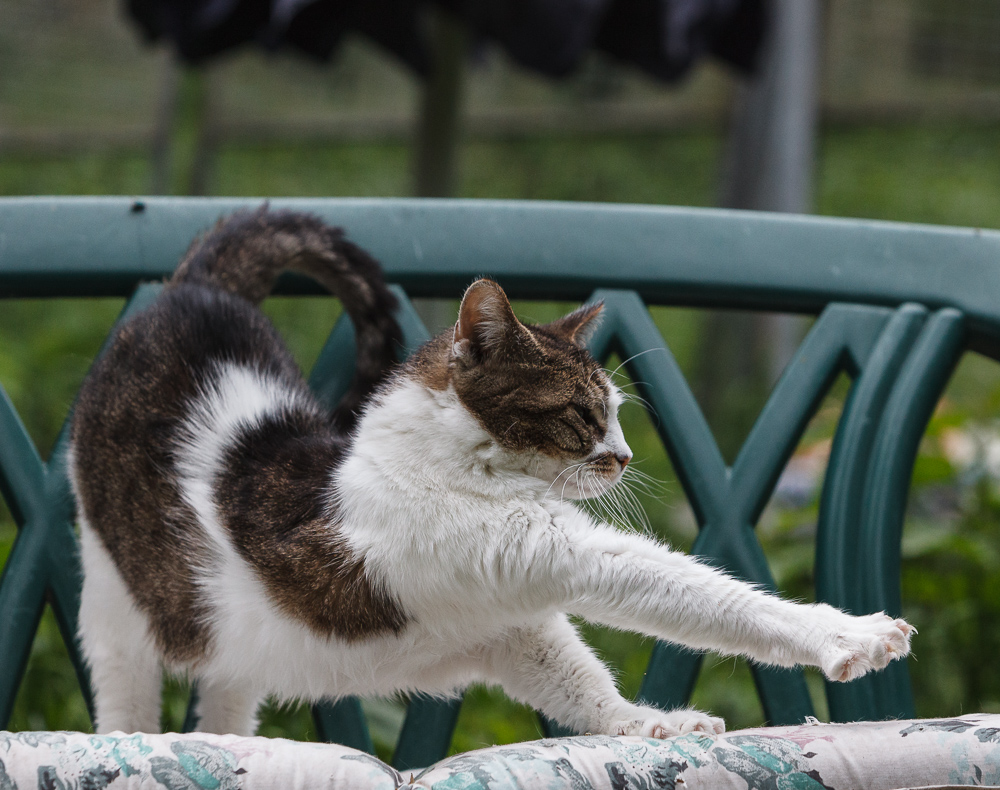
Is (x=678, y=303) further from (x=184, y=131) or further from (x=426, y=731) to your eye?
(x=184, y=131)

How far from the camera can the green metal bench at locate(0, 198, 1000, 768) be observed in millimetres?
980

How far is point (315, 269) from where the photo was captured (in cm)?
104

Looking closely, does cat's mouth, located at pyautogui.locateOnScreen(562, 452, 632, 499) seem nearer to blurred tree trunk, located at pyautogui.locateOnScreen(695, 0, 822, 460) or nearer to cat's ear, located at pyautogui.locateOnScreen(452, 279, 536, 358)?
cat's ear, located at pyautogui.locateOnScreen(452, 279, 536, 358)

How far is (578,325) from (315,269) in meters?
0.30

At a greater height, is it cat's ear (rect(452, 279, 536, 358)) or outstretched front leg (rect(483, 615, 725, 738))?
cat's ear (rect(452, 279, 536, 358))

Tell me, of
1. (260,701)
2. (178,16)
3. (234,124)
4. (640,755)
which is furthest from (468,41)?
(640,755)

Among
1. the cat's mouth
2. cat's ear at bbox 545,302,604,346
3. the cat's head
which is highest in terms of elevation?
cat's ear at bbox 545,302,604,346

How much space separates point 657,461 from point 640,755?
4.08 ft

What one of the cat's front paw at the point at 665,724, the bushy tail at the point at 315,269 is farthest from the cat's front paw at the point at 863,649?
the bushy tail at the point at 315,269

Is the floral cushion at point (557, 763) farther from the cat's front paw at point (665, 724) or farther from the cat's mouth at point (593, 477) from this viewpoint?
the cat's mouth at point (593, 477)

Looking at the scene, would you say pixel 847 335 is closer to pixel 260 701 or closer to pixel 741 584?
pixel 741 584

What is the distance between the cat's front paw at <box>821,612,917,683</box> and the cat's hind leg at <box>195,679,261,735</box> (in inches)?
21.5

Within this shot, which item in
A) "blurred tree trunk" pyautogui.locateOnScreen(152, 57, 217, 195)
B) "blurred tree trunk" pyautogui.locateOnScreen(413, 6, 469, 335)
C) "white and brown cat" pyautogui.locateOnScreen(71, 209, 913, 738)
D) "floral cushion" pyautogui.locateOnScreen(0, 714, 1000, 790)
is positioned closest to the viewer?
"floral cushion" pyautogui.locateOnScreen(0, 714, 1000, 790)

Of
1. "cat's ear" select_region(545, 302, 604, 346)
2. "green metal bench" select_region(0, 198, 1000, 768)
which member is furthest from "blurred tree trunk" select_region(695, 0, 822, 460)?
"cat's ear" select_region(545, 302, 604, 346)
